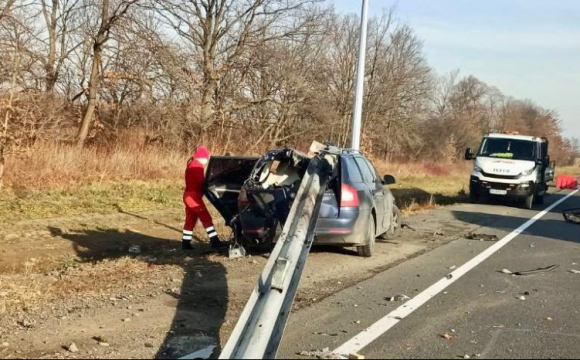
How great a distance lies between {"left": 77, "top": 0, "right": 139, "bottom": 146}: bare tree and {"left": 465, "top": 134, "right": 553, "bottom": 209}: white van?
45.2 ft

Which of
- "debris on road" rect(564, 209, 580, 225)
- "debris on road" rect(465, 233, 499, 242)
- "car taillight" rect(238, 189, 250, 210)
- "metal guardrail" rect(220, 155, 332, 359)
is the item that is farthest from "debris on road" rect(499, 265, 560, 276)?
"debris on road" rect(564, 209, 580, 225)

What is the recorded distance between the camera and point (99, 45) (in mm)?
22391

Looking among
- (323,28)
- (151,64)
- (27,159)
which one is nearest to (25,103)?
(27,159)

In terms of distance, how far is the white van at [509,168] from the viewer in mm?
19859

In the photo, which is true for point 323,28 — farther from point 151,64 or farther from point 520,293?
point 520,293

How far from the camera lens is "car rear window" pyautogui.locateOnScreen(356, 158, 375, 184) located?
32.5 feet

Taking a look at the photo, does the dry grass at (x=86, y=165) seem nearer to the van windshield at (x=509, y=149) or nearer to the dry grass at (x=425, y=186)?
the dry grass at (x=425, y=186)

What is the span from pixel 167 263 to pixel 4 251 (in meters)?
3.46

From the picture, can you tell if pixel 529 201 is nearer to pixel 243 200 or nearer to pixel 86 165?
pixel 243 200

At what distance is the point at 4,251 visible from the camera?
1037 centimetres

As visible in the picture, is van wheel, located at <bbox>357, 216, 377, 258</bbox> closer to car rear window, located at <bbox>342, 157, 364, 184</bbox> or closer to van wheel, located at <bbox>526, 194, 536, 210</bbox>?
car rear window, located at <bbox>342, 157, 364, 184</bbox>

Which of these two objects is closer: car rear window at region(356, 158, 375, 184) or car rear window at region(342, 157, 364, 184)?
car rear window at region(342, 157, 364, 184)

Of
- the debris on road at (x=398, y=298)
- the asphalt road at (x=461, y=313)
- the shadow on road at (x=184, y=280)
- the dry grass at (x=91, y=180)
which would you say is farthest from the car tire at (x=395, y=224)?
the dry grass at (x=91, y=180)

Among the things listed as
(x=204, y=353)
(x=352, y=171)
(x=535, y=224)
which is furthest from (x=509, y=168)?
(x=204, y=353)
